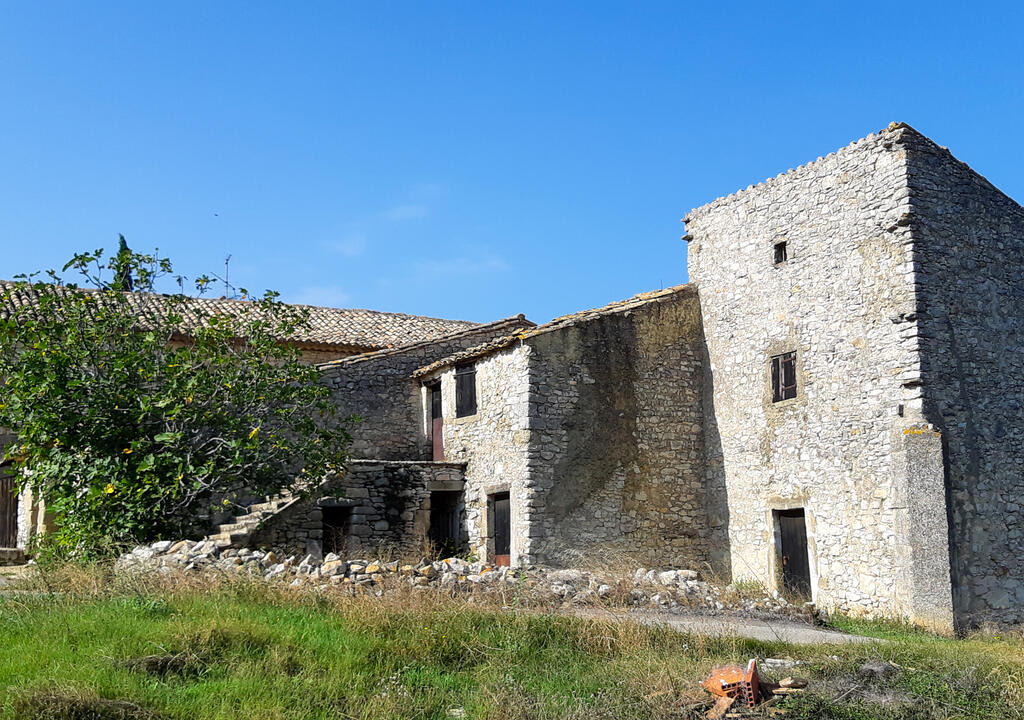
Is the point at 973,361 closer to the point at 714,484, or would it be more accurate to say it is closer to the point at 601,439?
the point at 714,484

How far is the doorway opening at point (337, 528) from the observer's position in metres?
16.8

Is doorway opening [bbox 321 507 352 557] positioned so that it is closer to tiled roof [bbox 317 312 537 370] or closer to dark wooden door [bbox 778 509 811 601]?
tiled roof [bbox 317 312 537 370]

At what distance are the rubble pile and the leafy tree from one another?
105 centimetres

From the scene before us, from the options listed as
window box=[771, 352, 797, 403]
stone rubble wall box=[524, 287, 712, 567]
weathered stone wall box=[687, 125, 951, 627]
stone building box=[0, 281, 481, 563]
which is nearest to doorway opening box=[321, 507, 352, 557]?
stone rubble wall box=[524, 287, 712, 567]

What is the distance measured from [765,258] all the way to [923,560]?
19.2 ft

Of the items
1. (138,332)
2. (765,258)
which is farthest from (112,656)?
(765,258)

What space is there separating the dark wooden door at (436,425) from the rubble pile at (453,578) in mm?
6058

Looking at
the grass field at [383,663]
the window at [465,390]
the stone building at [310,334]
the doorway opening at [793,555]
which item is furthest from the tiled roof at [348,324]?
the grass field at [383,663]

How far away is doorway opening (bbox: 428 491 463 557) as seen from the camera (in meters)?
18.2

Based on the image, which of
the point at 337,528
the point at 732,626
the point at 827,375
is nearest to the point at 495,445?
the point at 337,528

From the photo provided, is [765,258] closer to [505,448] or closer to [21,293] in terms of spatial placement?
[505,448]

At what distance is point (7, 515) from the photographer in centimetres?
1989

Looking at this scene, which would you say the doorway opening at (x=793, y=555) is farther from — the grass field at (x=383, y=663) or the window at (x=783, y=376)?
the grass field at (x=383, y=663)

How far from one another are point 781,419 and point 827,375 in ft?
4.02
